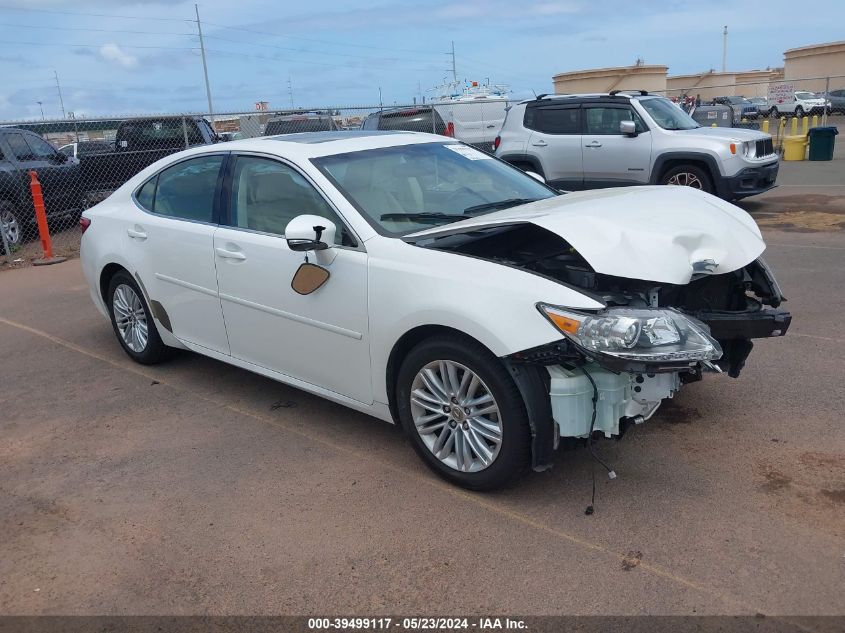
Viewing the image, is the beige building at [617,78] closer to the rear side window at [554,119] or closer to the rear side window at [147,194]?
the rear side window at [554,119]

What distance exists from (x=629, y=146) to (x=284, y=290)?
357 inches

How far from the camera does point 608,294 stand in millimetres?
3635

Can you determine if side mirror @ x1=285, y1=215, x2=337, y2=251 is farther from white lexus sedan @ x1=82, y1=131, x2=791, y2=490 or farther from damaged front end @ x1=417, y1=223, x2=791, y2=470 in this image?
damaged front end @ x1=417, y1=223, x2=791, y2=470

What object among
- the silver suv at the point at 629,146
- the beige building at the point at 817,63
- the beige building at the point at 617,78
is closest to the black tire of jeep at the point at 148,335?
the silver suv at the point at 629,146

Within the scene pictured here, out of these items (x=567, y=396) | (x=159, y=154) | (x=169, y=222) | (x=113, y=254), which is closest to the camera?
(x=567, y=396)

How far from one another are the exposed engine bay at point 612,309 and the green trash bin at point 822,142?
16643 mm

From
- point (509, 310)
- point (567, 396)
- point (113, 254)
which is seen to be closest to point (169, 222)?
point (113, 254)

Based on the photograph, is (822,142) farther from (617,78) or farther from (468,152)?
(617,78)

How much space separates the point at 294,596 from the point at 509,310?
1470 millimetres

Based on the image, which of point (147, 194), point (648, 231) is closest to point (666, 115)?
point (147, 194)

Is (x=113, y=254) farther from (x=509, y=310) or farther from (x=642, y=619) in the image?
(x=642, y=619)

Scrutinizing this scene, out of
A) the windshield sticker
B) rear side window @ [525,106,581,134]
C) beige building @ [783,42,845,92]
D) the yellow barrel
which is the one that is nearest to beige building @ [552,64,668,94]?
beige building @ [783,42,845,92]

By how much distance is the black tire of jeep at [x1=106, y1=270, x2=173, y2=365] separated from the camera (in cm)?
559

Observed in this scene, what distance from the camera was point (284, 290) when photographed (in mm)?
4320
